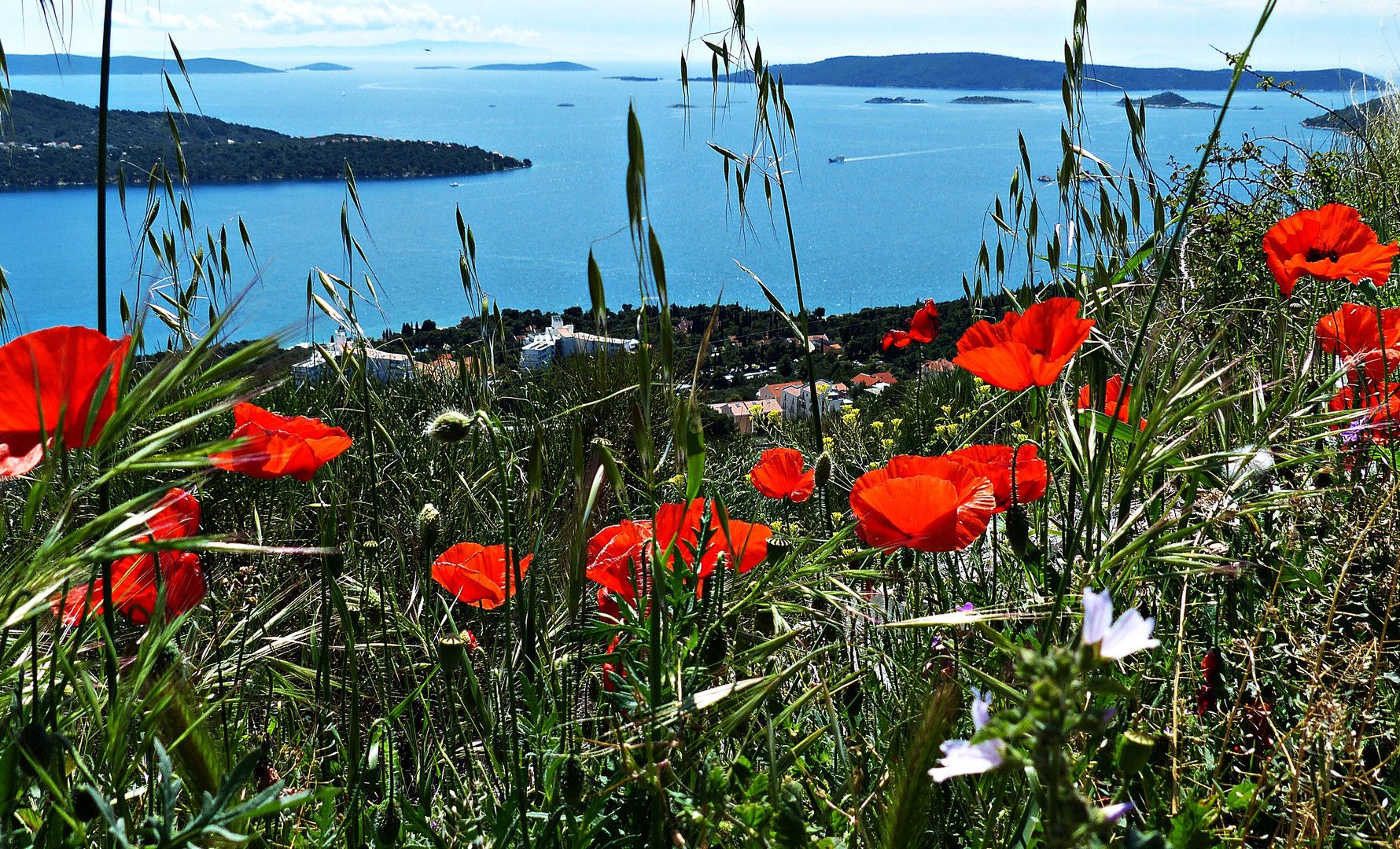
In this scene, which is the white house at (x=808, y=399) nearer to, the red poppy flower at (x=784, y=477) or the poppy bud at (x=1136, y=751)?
the red poppy flower at (x=784, y=477)

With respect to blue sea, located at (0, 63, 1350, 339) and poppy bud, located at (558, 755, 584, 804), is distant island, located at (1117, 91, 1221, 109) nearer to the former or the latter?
blue sea, located at (0, 63, 1350, 339)

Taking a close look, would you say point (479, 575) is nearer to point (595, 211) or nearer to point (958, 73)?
point (595, 211)

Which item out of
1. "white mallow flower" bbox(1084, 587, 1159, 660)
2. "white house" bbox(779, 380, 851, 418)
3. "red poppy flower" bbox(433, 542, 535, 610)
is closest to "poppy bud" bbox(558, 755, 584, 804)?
"red poppy flower" bbox(433, 542, 535, 610)

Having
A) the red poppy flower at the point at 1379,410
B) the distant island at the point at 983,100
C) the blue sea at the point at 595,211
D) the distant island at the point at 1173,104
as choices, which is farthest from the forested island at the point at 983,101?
the red poppy flower at the point at 1379,410

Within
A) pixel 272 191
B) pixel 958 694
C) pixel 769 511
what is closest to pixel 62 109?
pixel 272 191

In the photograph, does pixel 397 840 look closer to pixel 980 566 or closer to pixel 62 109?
pixel 980 566

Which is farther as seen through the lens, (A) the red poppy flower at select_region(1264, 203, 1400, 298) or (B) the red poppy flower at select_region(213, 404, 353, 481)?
(A) the red poppy flower at select_region(1264, 203, 1400, 298)
